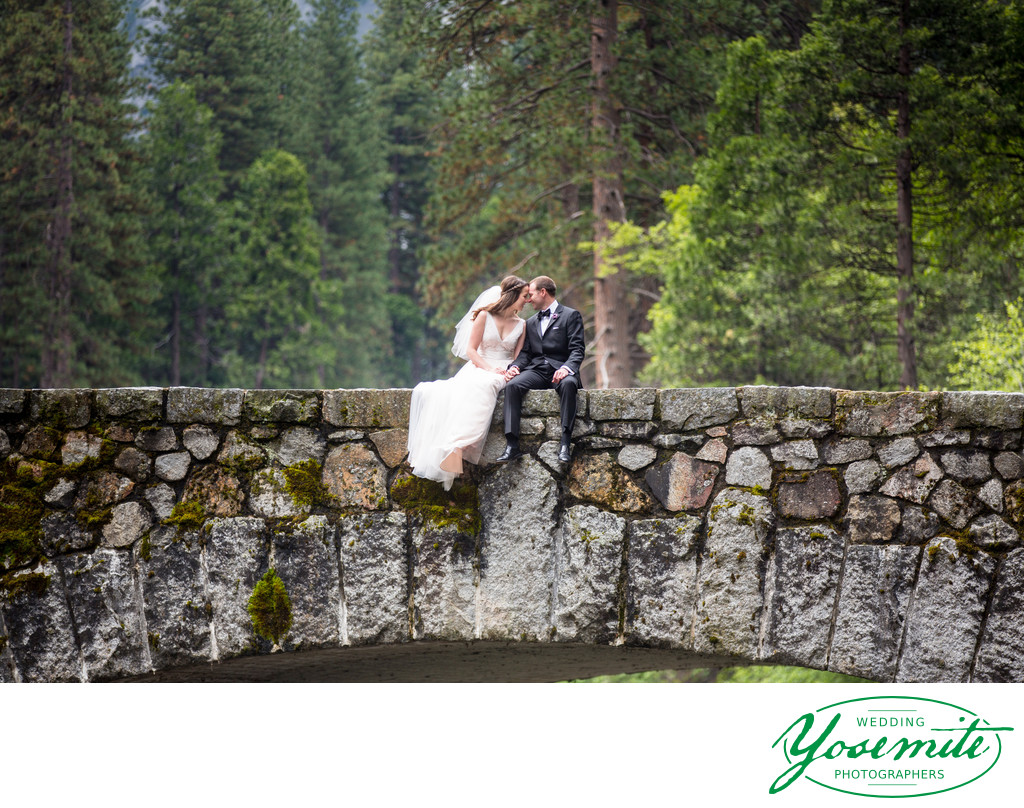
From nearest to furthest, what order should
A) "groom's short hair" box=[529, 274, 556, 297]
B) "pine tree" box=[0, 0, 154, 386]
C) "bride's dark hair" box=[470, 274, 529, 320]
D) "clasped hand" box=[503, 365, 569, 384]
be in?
"clasped hand" box=[503, 365, 569, 384] → "bride's dark hair" box=[470, 274, 529, 320] → "groom's short hair" box=[529, 274, 556, 297] → "pine tree" box=[0, 0, 154, 386]

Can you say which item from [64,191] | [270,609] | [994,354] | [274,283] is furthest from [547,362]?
[274,283]

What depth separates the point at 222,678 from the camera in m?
5.16

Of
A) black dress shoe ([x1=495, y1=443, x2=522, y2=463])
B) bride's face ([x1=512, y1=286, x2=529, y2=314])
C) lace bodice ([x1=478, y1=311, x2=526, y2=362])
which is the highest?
bride's face ([x1=512, y1=286, x2=529, y2=314])

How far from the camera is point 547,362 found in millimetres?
4688

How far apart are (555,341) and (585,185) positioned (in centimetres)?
1154

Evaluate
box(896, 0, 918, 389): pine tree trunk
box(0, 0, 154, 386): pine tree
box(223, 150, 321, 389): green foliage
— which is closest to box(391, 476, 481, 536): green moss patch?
box(896, 0, 918, 389): pine tree trunk

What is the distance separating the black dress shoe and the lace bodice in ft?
2.53

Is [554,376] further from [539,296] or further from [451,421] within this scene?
[539,296]

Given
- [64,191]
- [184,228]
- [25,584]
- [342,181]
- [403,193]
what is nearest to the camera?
[25,584]

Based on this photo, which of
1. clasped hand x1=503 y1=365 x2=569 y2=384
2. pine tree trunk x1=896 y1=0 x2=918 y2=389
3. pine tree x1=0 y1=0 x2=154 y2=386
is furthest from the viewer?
pine tree x1=0 y1=0 x2=154 y2=386

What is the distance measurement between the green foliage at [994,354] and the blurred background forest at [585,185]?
0.12ft

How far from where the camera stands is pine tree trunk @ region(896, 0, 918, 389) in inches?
354

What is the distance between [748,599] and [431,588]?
1.44 metres

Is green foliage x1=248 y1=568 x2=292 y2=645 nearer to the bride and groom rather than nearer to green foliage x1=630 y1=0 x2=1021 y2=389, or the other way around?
the bride and groom
